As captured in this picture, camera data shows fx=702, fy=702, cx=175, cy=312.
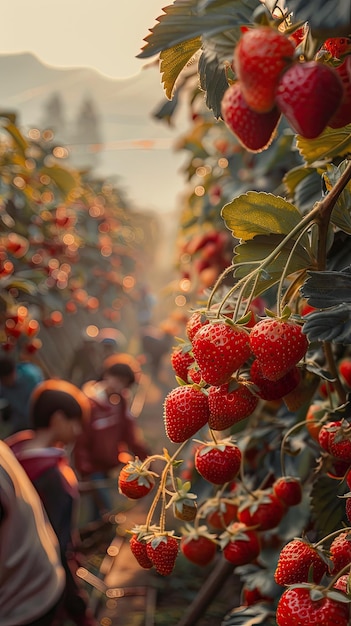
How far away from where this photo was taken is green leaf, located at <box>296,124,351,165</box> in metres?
0.83

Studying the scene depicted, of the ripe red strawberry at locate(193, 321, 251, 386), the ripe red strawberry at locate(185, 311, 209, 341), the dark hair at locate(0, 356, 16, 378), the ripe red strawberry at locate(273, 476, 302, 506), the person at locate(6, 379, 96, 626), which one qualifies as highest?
the ripe red strawberry at locate(193, 321, 251, 386)

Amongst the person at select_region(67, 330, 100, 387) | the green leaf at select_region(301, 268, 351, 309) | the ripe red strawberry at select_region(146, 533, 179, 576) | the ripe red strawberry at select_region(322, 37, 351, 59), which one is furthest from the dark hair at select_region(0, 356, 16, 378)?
the ripe red strawberry at select_region(322, 37, 351, 59)

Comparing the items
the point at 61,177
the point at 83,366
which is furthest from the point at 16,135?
the point at 83,366

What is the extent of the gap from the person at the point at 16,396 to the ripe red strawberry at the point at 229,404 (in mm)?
2885

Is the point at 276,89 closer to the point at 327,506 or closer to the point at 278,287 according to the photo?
the point at 278,287

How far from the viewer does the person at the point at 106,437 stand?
407 cm

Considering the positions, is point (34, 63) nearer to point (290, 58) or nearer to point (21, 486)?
point (21, 486)

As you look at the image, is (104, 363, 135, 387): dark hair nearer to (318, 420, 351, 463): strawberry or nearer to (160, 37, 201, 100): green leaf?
(318, 420, 351, 463): strawberry

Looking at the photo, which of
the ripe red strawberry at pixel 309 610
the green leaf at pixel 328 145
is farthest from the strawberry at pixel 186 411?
the green leaf at pixel 328 145

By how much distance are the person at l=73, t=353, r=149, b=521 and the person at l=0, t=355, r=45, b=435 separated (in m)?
0.45

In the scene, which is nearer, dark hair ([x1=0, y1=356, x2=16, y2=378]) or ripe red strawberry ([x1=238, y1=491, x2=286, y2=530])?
ripe red strawberry ([x1=238, y1=491, x2=286, y2=530])

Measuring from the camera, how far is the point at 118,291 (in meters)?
7.63

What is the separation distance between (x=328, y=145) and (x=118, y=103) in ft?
18.6

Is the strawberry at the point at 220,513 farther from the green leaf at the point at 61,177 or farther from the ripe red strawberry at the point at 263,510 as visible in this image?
the green leaf at the point at 61,177
